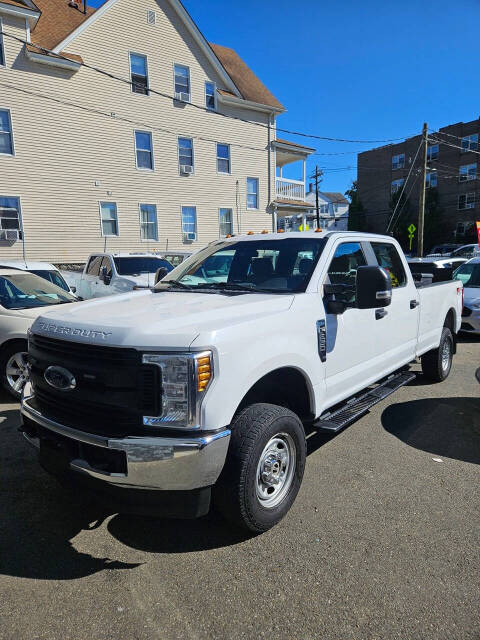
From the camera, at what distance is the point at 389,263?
4.58 metres

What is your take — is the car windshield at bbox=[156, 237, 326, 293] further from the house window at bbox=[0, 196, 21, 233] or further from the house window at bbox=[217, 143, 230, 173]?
the house window at bbox=[217, 143, 230, 173]

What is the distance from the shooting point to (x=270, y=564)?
2.52 meters

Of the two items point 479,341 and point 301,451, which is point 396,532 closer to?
point 301,451

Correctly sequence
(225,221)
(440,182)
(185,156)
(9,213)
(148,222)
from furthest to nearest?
(440,182), (225,221), (185,156), (148,222), (9,213)

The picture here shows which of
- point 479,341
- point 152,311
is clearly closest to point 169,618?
point 152,311

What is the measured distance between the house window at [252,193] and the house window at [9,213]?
10.6 meters

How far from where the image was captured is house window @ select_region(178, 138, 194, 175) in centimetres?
1938

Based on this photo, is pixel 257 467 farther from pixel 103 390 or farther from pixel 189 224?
pixel 189 224

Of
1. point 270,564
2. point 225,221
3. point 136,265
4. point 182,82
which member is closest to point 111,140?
point 182,82

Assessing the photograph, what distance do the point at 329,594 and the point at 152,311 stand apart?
1.92 metres

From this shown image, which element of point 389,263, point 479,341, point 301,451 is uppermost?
point 389,263

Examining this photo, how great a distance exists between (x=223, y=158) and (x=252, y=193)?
7.47ft

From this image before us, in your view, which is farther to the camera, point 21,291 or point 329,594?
point 21,291

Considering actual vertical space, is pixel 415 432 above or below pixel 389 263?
below
